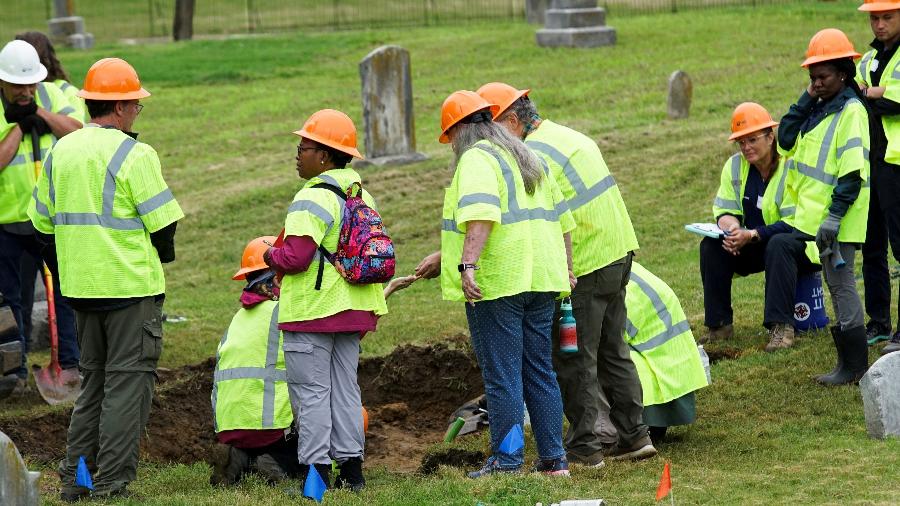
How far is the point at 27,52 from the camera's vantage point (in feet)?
27.5

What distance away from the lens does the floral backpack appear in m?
6.36

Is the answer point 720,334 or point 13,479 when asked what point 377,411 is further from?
point 13,479

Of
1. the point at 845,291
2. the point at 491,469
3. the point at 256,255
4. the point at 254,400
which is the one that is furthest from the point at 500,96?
the point at 845,291

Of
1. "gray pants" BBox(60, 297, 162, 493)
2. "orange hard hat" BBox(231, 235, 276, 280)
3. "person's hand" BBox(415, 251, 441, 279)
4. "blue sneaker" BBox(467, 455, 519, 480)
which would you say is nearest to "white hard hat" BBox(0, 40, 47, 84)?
"orange hard hat" BBox(231, 235, 276, 280)

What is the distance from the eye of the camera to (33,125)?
29.3 feet

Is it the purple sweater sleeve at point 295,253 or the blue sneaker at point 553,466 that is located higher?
the purple sweater sleeve at point 295,253

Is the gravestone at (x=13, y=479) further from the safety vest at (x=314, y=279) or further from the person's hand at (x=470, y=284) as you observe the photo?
the person's hand at (x=470, y=284)

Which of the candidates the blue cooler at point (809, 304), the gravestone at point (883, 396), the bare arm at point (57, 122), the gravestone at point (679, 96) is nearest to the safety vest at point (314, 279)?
the gravestone at point (883, 396)

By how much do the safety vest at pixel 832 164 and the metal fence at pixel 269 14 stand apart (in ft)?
69.7

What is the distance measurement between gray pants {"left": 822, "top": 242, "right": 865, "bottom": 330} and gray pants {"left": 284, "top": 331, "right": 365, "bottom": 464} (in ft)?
10.4

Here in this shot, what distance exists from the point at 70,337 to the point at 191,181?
752cm

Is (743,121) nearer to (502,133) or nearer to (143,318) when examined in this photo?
(502,133)

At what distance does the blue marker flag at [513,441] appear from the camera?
20.9 feet

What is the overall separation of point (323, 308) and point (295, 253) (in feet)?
1.03
